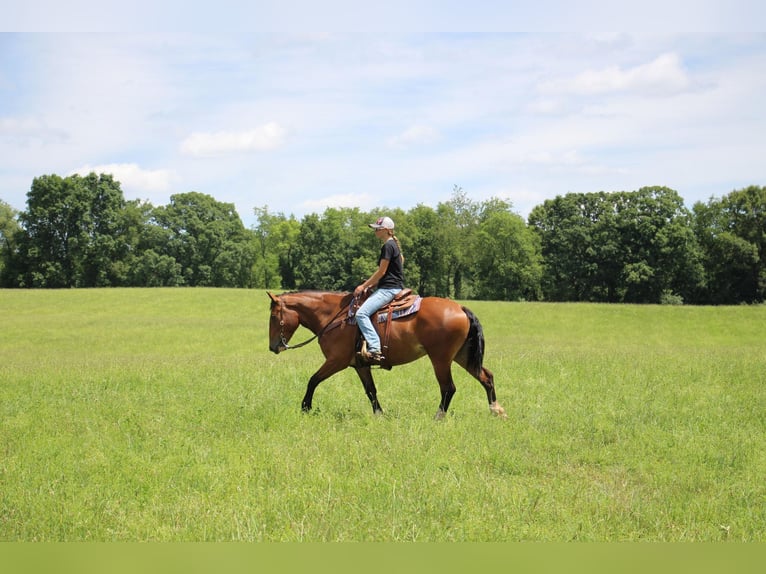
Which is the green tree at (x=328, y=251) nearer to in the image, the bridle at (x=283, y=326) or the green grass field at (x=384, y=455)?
the green grass field at (x=384, y=455)

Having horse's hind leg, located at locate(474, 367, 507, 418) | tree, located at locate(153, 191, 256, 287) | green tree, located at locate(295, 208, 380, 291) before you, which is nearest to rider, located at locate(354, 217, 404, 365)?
horse's hind leg, located at locate(474, 367, 507, 418)

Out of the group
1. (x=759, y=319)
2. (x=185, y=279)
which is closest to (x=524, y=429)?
(x=759, y=319)

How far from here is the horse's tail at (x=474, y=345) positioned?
11133 mm

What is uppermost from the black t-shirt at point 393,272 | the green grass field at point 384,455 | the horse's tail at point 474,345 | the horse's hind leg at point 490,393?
the black t-shirt at point 393,272

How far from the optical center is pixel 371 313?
11008mm

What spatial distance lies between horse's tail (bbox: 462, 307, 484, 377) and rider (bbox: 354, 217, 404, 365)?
131 centimetres

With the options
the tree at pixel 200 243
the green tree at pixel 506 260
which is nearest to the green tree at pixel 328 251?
the tree at pixel 200 243

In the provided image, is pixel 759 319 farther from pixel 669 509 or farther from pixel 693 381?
pixel 669 509

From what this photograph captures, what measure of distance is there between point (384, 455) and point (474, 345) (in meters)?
3.66

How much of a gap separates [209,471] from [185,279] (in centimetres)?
8129

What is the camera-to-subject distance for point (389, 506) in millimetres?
6492

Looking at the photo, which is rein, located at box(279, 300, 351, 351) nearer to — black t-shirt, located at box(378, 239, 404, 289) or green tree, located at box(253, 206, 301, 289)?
black t-shirt, located at box(378, 239, 404, 289)

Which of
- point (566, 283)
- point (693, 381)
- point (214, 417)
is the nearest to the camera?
point (214, 417)

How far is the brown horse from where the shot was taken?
36.0ft
